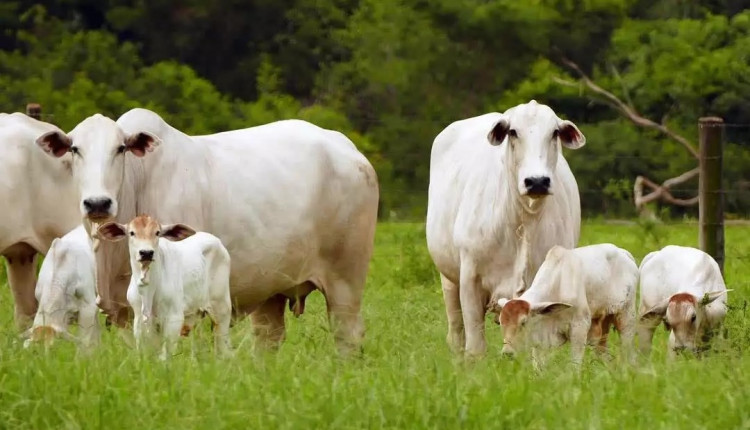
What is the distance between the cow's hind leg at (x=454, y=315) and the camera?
959 centimetres

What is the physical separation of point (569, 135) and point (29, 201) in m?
3.37

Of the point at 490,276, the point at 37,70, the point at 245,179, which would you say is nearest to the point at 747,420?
the point at 490,276

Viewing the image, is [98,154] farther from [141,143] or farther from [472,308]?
[472,308]

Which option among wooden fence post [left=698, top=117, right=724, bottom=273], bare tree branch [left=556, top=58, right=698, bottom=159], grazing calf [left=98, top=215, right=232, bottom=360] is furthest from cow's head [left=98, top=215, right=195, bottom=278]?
bare tree branch [left=556, top=58, right=698, bottom=159]

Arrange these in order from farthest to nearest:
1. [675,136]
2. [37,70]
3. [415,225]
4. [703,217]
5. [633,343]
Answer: [37,70] → [675,136] → [415,225] → [703,217] → [633,343]

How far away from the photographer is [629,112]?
27891 mm

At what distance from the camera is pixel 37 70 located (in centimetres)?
2978

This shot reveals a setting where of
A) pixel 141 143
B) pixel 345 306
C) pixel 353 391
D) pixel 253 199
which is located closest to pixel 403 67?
pixel 345 306

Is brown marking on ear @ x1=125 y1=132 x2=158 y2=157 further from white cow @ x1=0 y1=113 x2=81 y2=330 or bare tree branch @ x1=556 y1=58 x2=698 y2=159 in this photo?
bare tree branch @ x1=556 y1=58 x2=698 y2=159

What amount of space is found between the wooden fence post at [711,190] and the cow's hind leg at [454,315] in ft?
9.05

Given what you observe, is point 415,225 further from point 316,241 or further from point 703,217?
point 316,241

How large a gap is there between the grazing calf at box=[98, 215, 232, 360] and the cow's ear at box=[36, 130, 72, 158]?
0.83 m

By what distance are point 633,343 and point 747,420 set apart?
2.24 m

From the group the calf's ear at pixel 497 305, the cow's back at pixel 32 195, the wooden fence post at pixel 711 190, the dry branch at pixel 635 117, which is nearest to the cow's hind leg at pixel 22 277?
the cow's back at pixel 32 195
